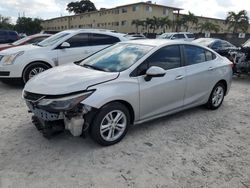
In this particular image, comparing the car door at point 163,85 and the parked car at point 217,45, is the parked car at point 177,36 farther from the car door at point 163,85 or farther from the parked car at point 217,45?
the car door at point 163,85

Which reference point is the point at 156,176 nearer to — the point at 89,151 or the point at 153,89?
the point at 89,151

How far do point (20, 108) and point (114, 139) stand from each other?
8.60 ft

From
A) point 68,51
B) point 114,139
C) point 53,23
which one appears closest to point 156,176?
point 114,139

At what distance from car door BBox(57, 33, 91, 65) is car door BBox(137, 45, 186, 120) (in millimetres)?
3836

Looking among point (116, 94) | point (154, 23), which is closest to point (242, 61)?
point (116, 94)

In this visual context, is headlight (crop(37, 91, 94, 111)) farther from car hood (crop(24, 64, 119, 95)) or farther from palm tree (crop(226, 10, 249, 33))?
palm tree (crop(226, 10, 249, 33))

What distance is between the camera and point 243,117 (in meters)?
5.54

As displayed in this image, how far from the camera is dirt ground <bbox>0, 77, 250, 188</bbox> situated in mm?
3184

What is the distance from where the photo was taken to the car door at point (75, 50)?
303 inches

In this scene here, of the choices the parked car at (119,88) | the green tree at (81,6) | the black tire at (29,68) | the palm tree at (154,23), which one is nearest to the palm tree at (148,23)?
the palm tree at (154,23)

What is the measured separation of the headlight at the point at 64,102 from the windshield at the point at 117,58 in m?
0.84

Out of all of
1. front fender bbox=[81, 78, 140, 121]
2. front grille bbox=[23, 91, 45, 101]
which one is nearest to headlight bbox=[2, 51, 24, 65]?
front grille bbox=[23, 91, 45, 101]

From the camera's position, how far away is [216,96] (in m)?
5.82

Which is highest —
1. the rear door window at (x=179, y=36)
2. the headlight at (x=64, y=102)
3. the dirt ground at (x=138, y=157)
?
the rear door window at (x=179, y=36)
